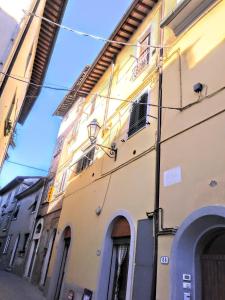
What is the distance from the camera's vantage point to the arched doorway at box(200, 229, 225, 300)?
4691 millimetres

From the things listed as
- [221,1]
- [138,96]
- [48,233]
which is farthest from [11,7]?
[48,233]

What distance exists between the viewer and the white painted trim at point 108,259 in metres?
6.41

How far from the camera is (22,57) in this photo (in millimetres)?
8961

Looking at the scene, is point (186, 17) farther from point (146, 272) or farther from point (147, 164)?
point (146, 272)

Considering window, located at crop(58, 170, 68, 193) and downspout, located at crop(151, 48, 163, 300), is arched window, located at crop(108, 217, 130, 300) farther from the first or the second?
window, located at crop(58, 170, 68, 193)

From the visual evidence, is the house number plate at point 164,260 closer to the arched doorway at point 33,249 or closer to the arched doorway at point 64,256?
the arched doorway at point 64,256

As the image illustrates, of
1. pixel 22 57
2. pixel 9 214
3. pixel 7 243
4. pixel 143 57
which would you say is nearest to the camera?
pixel 22 57

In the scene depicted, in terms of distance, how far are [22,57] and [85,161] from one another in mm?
4964

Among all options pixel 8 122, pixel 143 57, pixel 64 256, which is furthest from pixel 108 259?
pixel 143 57

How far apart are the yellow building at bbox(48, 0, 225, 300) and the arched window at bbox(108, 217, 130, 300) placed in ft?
0.09

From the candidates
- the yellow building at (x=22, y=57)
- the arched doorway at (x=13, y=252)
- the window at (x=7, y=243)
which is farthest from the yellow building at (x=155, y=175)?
the window at (x=7, y=243)

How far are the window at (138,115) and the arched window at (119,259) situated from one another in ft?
8.99

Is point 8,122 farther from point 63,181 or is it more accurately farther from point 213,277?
point 213,277

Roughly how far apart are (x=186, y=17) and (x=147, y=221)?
17.8ft
